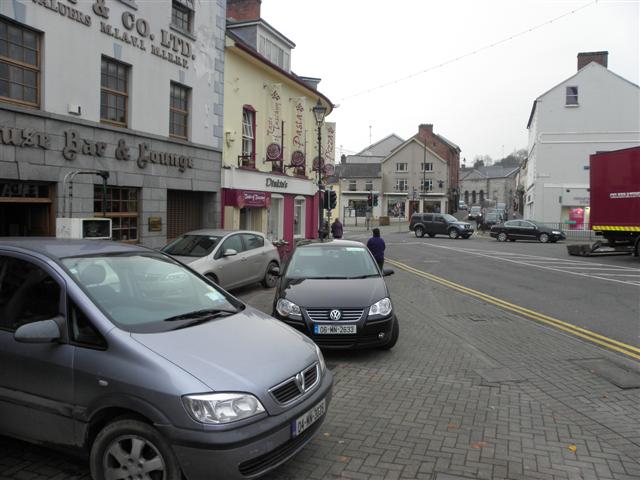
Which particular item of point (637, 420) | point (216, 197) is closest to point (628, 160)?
point (216, 197)

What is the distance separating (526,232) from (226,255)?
2824 cm

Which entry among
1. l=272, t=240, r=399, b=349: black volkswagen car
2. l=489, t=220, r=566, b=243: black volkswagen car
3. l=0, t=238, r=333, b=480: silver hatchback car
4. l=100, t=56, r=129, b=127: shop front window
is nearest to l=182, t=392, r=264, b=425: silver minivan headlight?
l=0, t=238, r=333, b=480: silver hatchback car

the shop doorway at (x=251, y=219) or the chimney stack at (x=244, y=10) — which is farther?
the chimney stack at (x=244, y=10)

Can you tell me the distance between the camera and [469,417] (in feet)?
15.3

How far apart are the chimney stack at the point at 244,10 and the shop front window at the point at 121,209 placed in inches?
526

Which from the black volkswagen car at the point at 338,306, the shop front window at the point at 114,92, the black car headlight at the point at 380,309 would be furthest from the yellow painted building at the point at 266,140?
the black car headlight at the point at 380,309

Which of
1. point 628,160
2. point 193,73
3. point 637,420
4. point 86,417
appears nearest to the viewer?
point 86,417

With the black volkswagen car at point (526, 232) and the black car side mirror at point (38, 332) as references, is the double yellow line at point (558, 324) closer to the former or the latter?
the black car side mirror at point (38, 332)

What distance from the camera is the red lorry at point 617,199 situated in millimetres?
19188

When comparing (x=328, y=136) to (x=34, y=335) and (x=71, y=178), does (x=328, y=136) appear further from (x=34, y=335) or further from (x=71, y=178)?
(x=34, y=335)

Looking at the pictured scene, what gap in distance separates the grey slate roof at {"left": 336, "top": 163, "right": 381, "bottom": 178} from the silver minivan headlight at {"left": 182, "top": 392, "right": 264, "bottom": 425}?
6932 cm

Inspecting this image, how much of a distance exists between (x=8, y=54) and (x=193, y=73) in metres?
6.13

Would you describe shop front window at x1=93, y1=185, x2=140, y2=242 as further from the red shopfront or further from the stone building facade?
the red shopfront

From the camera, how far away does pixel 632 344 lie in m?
7.41
